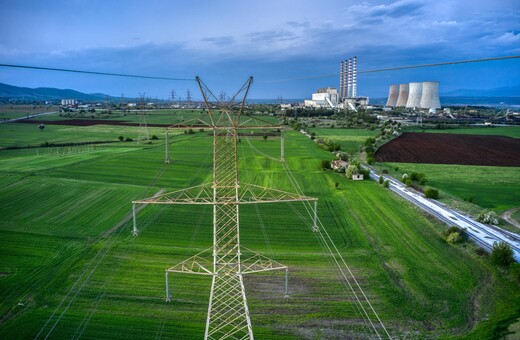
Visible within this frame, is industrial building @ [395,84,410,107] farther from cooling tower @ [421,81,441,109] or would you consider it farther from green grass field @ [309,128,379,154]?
green grass field @ [309,128,379,154]

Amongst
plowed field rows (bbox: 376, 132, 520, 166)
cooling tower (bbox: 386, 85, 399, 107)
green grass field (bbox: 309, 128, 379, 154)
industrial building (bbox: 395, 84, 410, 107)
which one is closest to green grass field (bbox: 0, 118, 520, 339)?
plowed field rows (bbox: 376, 132, 520, 166)

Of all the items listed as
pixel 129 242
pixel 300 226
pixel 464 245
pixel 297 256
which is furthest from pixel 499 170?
pixel 129 242

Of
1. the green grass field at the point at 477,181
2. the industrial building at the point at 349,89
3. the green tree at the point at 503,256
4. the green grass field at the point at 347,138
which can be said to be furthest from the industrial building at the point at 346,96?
the green tree at the point at 503,256

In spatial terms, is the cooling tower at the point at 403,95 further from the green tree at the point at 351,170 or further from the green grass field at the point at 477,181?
the green tree at the point at 351,170

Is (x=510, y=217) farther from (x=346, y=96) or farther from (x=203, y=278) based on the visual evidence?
(x=346, y=96)

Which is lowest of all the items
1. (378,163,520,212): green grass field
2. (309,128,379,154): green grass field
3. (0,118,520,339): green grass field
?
(0,118,520,339): green grass field

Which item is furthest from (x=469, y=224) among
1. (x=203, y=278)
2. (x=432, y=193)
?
(x=203, y=278)

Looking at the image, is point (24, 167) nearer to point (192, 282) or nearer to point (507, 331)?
point (192, 282)
